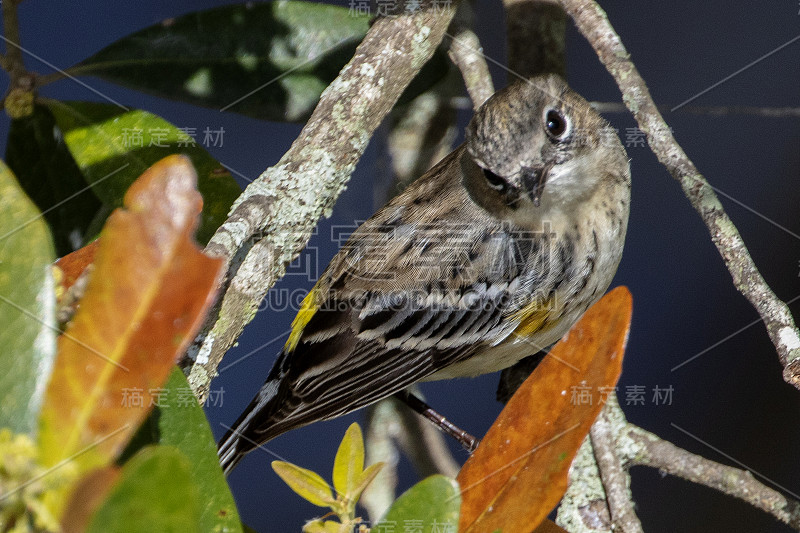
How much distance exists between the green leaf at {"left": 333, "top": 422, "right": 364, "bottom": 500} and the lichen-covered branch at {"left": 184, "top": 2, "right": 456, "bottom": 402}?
1.70ft

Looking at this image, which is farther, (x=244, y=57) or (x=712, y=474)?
(x=244, y=57)

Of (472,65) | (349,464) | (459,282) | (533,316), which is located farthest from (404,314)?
(349,464)

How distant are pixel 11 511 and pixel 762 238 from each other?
2966mm

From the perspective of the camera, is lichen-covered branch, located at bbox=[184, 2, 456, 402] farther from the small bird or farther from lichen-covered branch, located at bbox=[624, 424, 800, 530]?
lichen-covered branch, located at bbox=[624, 424, 800, 530]

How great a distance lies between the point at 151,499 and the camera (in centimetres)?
53

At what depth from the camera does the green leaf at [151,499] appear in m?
0.52

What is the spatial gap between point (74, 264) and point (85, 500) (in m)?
0.57

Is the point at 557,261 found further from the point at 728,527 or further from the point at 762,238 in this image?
the point at 728,527

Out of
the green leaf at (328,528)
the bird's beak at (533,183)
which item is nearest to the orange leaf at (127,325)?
the green leaf at (328,528)

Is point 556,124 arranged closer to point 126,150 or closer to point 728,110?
point 728,110

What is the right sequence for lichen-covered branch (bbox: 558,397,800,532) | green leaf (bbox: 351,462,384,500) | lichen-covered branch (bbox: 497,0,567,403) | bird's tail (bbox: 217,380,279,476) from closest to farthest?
green leaf (bbox: 351,462,384,500) → lichen-covered branch (bbox: 558,397,800,532) → bird's tail (bbox: 217,380,279,476) → lichen-covered branch (bbox: 497,0,567,403)

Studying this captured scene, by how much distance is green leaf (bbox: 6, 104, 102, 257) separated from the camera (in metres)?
1.93

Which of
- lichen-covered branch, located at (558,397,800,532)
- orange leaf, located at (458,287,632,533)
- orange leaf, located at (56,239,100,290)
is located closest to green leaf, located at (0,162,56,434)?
orange leaf, located at (56,239,100,290)

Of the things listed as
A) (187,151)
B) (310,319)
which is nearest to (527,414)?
(187,151)
